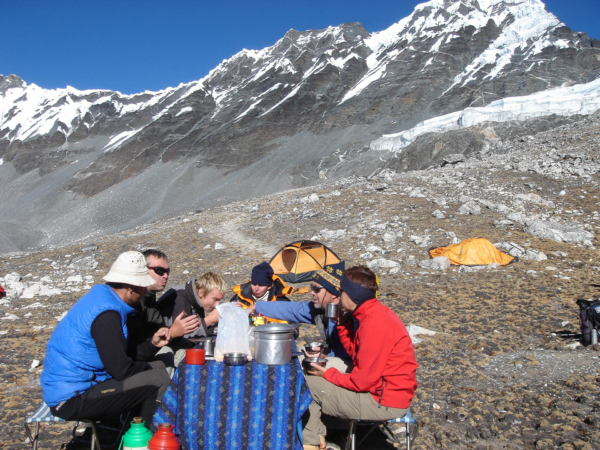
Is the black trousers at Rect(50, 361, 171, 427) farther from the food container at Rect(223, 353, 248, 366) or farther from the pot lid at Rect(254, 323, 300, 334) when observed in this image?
the pot lid at Rect(254, 323, 300, 334)

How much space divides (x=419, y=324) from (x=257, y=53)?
142 meters

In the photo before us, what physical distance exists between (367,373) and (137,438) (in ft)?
5.04

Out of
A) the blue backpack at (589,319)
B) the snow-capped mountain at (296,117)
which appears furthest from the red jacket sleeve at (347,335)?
the snow-capped mountain at (296,117)

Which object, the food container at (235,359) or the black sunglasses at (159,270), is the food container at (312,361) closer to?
the food container at (235,359)

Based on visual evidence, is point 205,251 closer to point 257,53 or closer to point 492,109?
point 492,109

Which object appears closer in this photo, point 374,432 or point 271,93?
point 374,432

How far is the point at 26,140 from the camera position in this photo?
114m

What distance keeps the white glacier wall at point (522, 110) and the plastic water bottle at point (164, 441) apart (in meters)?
55.5

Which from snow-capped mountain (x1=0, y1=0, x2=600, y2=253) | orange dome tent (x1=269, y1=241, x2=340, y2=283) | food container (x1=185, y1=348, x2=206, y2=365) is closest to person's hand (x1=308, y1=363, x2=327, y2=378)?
food container (x1=185, y1=348, x2=206, y2=365)

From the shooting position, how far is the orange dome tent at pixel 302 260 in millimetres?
11953

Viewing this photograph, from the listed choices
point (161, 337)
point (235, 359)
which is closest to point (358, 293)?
point (235, 359)

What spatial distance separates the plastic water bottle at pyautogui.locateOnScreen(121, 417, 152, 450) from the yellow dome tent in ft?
32.6

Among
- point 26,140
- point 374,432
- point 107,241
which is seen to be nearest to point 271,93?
point 26,140

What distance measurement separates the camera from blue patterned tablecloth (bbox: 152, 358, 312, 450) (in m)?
2.94
